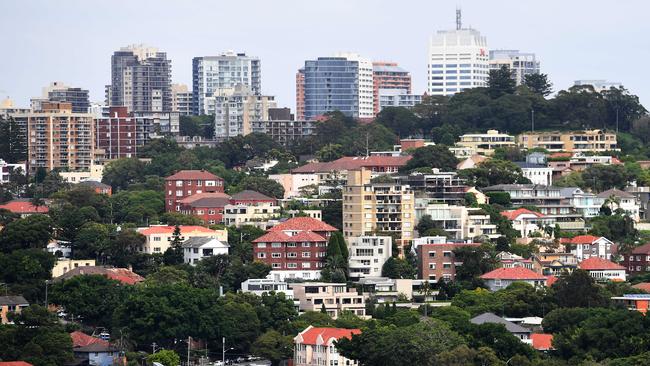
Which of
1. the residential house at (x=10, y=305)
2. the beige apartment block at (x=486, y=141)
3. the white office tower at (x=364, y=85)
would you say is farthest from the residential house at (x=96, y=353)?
the white office tower at (x=364, y=85)

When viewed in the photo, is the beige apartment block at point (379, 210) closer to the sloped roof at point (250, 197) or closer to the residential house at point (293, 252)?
the residential house at point (293, 252)

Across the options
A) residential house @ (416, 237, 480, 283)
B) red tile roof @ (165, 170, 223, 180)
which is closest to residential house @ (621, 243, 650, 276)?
residential house @ (416, 237, 480, 283)

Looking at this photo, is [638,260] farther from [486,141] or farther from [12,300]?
[12,300]

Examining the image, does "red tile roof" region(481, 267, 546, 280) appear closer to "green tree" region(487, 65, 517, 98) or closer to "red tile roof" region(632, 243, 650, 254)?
"red tile roof" region(632, 243, 650, 254)

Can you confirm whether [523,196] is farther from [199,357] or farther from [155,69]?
[155,69]

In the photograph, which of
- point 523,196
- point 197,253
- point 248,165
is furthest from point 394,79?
point 197,253

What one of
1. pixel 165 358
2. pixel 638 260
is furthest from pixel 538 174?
pixel 165 358
